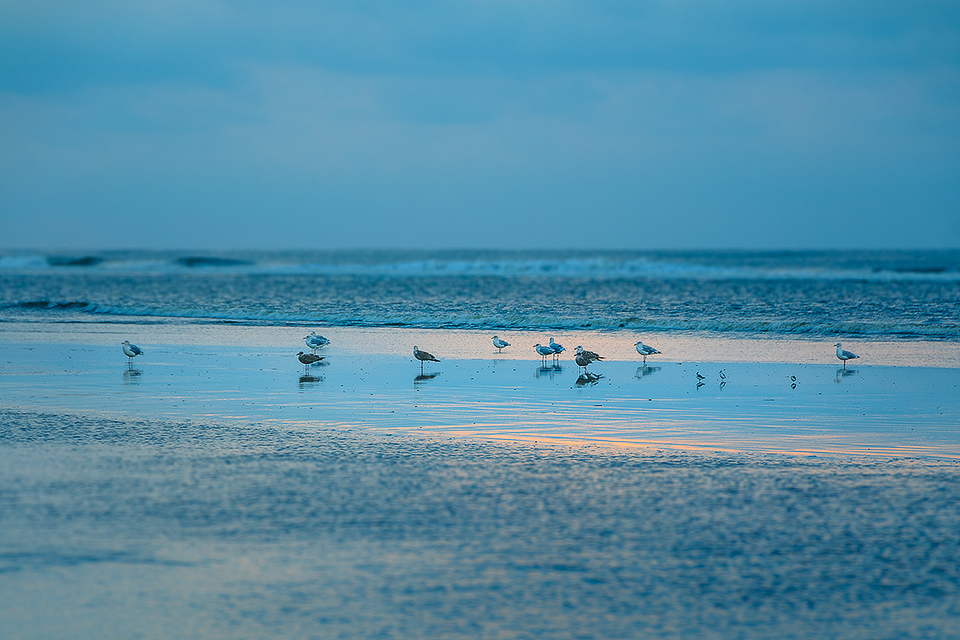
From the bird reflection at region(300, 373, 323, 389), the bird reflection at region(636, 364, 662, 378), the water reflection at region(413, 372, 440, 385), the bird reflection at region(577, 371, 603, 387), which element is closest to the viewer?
the bird reflection at region(300, 373, 323, 389)

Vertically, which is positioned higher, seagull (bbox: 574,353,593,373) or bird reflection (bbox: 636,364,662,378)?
seagull (bbox: 574,353,593,373)

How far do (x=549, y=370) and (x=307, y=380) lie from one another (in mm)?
4380

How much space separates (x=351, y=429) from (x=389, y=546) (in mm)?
4090

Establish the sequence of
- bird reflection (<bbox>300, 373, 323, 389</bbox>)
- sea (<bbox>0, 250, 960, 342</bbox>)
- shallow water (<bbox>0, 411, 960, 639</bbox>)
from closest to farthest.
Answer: shallow water (<bbox>0, 411, 960, 639</bbox>) → bird reflection (<bbox>300, 373, 323, 389</bbox>) → sea (<bbox>0, 250, 960, 342</bbox>)

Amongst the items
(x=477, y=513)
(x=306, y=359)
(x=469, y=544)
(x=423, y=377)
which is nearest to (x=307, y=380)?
(x=306, y=359)

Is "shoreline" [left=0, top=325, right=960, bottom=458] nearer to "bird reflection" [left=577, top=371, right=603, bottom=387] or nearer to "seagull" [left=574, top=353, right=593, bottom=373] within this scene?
"bird reflection" [left=577, top=371, right=603, bottom=387]

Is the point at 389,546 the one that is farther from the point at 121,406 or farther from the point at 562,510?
the point at 121,406

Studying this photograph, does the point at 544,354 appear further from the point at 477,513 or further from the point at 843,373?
the point at 477,513

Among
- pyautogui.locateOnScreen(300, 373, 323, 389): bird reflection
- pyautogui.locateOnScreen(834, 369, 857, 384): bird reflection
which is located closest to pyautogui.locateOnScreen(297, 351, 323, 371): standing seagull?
pyautogui.locateOnScreen(300, 373, 323, 389): bird reflection

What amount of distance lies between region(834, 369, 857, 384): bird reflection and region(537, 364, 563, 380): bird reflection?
180 inches

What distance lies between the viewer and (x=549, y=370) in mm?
15711

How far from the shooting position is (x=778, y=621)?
4.70 metres

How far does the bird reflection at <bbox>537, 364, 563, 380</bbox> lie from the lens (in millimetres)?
14953

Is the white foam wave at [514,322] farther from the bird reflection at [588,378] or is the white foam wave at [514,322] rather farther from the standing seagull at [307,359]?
the standing seagull at [307,359]
